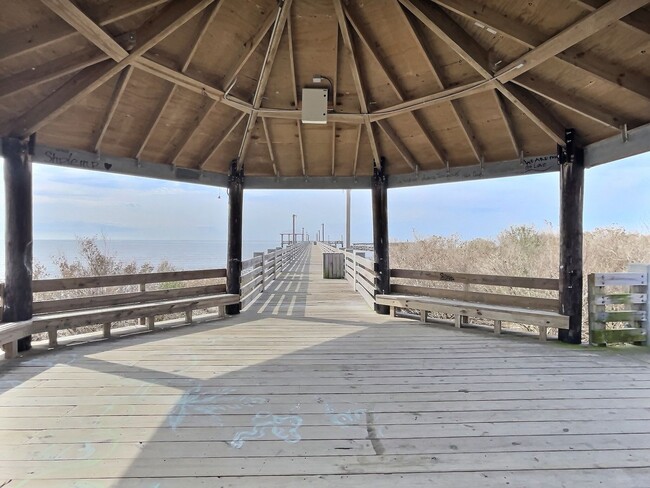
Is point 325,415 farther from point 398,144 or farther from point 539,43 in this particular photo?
point 398,144

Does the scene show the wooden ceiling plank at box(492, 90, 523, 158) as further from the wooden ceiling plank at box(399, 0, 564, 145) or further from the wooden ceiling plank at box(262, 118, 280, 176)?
the wooden ceiling plank at box(262, 118, 280, 176)

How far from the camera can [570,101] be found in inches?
168

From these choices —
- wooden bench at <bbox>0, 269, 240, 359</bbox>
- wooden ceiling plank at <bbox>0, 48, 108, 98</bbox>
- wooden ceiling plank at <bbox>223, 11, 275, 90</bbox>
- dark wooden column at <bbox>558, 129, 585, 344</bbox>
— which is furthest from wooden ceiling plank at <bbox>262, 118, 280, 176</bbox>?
dark wooden column at <bbox>558, 129, 585, 344</bbox>

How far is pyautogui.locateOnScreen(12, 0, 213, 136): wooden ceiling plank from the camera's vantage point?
3510mm

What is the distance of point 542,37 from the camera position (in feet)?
11.5

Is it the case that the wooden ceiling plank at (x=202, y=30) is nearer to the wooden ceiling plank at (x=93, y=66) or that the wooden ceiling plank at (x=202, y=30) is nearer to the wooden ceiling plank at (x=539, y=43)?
the wooden ceiling plank at (x=93, y=66)

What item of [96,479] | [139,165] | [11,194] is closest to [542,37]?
[96,479]

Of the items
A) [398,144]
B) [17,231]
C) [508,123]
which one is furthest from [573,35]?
[17,231]

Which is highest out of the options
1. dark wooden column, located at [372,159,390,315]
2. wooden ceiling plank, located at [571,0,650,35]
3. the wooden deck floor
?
wooden ceiling plank, located at [571,0,650,35]

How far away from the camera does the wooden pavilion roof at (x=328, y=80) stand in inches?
136

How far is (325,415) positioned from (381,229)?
15.4 ft

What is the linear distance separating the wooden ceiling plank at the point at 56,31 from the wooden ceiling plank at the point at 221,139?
2.54 meters

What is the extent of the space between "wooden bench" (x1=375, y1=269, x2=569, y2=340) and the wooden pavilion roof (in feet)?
6.20

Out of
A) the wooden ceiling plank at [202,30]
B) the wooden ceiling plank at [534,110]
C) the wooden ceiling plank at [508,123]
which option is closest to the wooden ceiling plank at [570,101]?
the wooden ceiling plank at [534,110]
